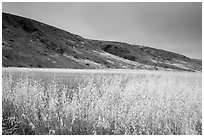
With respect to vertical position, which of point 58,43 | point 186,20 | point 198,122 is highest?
point 58,43

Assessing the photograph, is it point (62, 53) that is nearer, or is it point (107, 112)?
point (107, 112)

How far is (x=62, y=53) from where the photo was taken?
3581 centimetres

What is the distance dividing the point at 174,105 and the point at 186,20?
6.37ft

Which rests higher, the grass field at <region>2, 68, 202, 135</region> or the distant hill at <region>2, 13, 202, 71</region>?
the distant hill at <region>2, 13, 202, 71</region>

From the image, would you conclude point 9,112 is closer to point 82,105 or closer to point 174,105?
point 82,105

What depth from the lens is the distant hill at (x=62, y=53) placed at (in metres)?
20.1

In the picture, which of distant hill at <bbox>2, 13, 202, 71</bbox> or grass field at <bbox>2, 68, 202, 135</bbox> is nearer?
grass field at <bbox>2, 68, 202, 135</bbox>

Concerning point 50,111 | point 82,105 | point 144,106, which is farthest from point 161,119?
point 50,111

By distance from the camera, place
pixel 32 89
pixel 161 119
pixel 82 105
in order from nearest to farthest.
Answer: pixel 161 119 < pixel 82 105 < pixel 32 89

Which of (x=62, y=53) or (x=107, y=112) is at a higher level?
(x=62, y=53)

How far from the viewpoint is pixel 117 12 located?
558cm

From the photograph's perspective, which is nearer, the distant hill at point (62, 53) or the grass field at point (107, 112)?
the grass field at point (107, 112)

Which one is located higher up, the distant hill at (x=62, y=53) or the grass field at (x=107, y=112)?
the distant hill at (x=62, y=53)

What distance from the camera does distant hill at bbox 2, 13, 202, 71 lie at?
2005 centimetres
